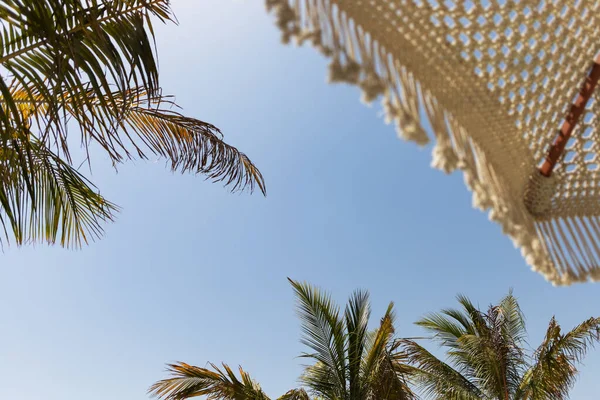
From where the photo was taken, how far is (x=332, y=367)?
5.28m

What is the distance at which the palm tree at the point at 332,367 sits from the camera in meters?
4.97

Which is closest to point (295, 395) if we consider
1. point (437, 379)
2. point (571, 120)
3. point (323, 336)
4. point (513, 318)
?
point (323, 336)

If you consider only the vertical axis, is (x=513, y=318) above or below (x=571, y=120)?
above

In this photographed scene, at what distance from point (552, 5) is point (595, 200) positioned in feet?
1.38

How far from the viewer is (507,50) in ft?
2.36

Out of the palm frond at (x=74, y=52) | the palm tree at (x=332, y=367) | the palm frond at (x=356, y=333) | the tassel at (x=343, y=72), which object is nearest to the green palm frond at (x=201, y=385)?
the palm tree at (x=332, y=367)

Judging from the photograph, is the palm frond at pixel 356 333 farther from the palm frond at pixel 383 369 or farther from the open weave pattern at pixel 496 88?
the open weave pattern at pixel 496 88

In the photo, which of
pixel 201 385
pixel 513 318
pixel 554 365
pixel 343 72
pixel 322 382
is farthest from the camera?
pixel 513 318

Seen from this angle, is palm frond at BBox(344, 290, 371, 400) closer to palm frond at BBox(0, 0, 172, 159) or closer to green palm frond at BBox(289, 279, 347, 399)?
green palm frond at BBox(289, 279, 347, 399)

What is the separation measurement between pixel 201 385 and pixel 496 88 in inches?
192

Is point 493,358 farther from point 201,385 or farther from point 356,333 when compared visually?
point 201,385

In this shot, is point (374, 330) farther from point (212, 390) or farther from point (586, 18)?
point (586, 18)

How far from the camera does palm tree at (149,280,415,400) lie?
4969 mm

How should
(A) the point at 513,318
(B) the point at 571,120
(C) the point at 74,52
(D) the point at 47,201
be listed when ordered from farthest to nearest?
(A) the point at 513,318
(D) the point at 47,201
(C) the point at 74,52
(B) the point at 571,120
